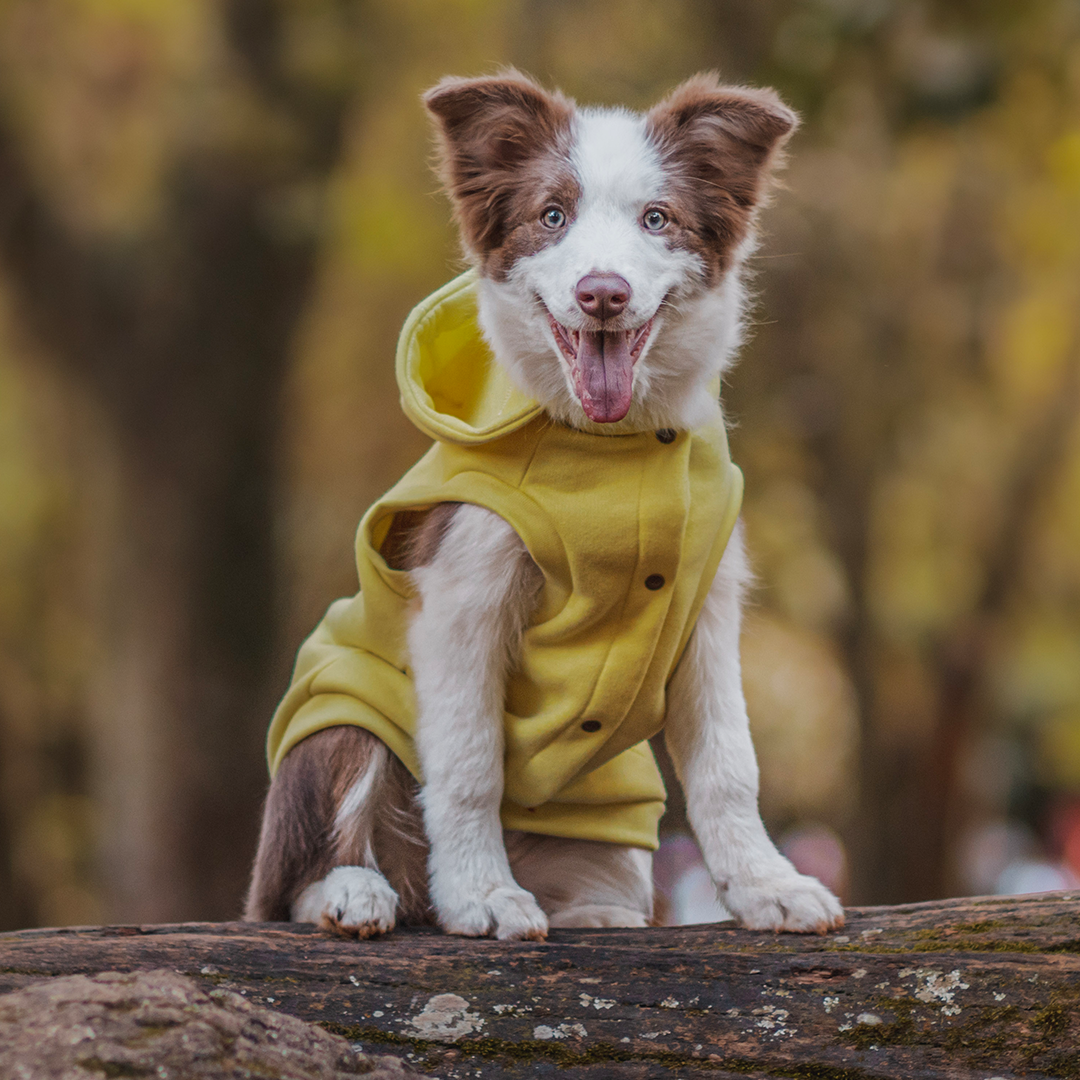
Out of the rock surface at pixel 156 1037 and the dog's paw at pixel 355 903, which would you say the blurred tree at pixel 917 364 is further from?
the rock surface at pixel 156 1037

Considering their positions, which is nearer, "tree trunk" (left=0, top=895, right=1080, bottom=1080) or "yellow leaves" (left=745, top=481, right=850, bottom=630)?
"tree trunk" (left=0, top=895, right=1080, bottom=1080)

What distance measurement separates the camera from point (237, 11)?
9102 millimetres

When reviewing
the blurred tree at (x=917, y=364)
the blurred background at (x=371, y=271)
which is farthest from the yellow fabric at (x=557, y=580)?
the blurred tree at (x=917, y=364)

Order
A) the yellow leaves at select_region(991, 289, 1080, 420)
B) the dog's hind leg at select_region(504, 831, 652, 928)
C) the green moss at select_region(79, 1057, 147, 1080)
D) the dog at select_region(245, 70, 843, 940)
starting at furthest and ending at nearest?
the yellow leaves at select_region(991, 289, 1080, 420) < the dog's hind leg at select_region(504, 831, 652, 928) < the dog at select_region(245, 70, 843, 940) < the green moss at select_region(79, 1057, 147, 1080)

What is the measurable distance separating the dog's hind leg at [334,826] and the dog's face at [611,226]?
1123mm

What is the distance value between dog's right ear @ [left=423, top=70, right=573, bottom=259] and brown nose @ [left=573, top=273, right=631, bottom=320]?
1.61 feet

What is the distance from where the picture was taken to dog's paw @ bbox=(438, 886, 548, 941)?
11.1 feet

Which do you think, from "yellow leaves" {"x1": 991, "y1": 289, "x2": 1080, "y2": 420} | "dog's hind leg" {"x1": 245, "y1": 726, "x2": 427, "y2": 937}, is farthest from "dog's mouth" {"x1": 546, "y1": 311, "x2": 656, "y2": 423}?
"yellow leaves" {"x1": 991, "y1": 289, "x2": 1080, "y2": 420}

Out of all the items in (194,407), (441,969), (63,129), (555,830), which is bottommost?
(441,969)

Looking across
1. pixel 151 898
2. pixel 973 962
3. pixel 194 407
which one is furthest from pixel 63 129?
pixel 973 962

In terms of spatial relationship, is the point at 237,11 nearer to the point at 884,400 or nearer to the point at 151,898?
the point at 884,400

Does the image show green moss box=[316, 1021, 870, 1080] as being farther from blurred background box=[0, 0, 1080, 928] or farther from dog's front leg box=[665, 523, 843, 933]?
blurred background box=[0, 0, 1080, 928]

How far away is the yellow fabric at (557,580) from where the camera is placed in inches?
136

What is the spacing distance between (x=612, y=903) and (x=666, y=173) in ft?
6.87
